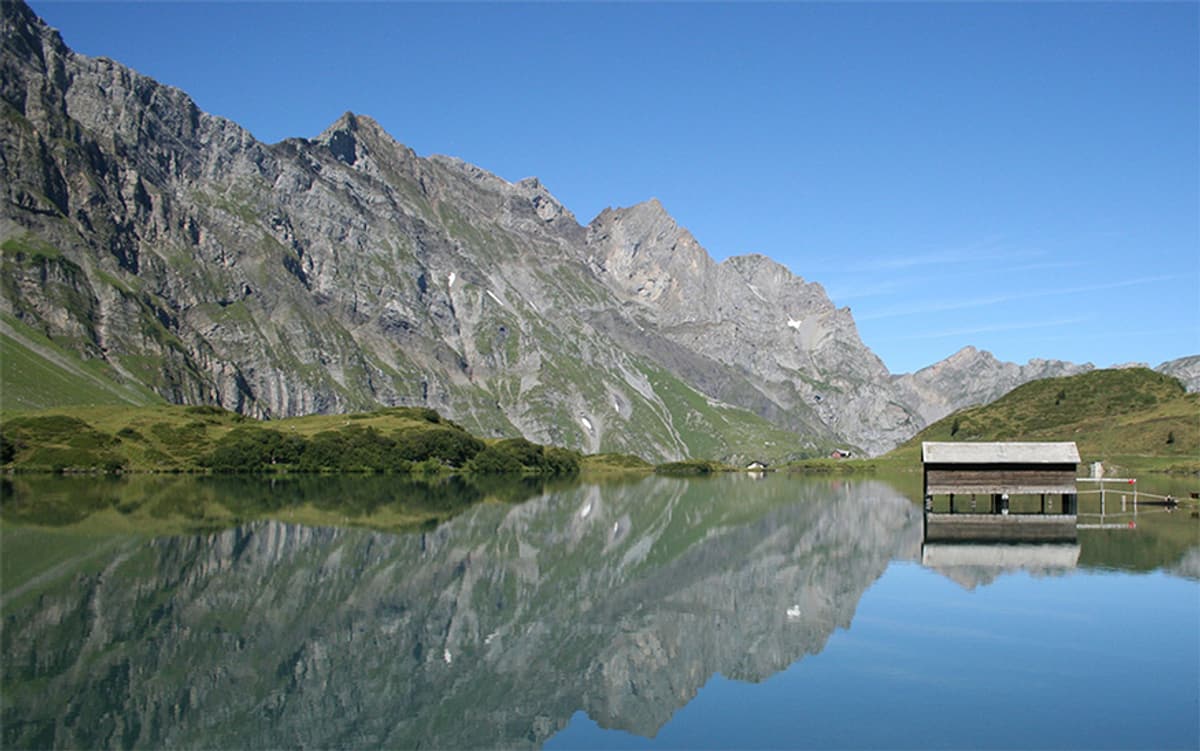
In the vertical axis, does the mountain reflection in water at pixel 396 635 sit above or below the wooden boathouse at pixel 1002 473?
below

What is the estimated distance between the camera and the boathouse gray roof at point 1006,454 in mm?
72312

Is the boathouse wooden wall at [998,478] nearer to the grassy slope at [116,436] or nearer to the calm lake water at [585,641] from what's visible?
the calm lake water at [585,641]

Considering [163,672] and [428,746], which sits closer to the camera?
[428,746]

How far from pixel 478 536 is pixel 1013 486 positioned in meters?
40.9

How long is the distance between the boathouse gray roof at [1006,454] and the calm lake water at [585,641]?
16581mm

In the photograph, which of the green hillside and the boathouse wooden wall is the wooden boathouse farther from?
the green hillside

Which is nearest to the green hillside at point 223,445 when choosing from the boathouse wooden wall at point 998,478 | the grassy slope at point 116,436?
the grassy slope at point 116,436

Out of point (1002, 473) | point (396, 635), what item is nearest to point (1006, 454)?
point (1002, 473)

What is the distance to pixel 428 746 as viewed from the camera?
63.1 feet

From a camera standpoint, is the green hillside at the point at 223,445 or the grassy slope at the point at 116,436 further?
the green hillside at the point at 223,445

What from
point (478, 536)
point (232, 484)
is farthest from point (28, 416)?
point (478, 536)

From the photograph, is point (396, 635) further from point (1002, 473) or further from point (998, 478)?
point (1002, 473)

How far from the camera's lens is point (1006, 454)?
7288cm

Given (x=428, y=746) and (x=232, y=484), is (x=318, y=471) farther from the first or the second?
(x=428, y=746)
